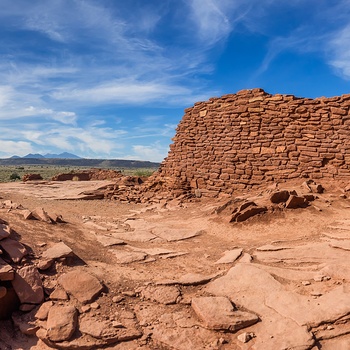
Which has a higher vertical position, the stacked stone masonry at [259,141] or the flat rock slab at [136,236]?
the stacked stone masonry at [259,141]

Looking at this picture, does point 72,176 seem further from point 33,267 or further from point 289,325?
point 289,325

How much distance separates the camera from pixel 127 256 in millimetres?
5367

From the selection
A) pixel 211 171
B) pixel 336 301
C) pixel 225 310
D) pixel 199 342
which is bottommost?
pixel 199 342

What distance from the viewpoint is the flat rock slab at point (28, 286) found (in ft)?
12.9

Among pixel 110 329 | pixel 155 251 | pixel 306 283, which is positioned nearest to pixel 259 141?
pixel 155 251

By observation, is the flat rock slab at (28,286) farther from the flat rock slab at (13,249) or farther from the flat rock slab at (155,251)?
the flat rock slab at (155,251)

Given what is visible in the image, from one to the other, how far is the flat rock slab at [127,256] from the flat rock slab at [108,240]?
38 centimetres

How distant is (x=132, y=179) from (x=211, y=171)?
5527 millimetres

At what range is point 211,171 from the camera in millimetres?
10781

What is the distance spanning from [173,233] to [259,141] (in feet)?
15.1

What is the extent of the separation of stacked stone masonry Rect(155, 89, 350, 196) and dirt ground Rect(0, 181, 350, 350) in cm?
152

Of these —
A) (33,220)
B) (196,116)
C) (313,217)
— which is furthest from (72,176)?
(313,217)

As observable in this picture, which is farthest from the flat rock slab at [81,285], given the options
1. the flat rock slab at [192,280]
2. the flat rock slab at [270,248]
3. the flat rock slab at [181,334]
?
the flat rock slab at [270,248]

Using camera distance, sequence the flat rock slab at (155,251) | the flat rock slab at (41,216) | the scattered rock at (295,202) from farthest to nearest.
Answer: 1. the scattered rock at (295,202)
2. the flat rock slab at (41,216)
3. the flat rock slab at (155,251)
